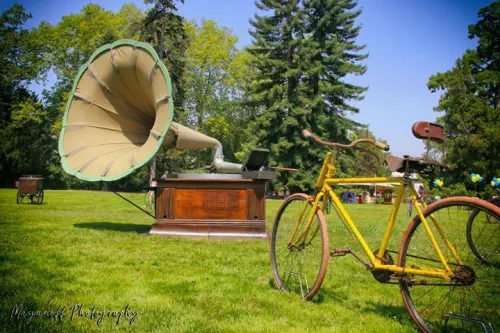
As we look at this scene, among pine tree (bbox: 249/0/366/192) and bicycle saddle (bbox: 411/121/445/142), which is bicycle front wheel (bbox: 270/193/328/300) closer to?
bicycle saddle (bbox: 411/121/445/142)

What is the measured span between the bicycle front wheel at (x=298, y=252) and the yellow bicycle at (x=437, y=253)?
0.01 m

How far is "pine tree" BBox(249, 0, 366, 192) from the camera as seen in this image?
2795 centimetres

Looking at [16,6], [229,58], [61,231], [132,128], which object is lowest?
[61,231]

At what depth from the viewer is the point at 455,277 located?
2.60 m

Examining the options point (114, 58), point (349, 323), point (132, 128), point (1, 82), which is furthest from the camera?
point (1, 82)

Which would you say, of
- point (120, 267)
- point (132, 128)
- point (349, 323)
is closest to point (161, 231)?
point (132, 128)

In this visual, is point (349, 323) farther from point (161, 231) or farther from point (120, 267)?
point (161, 231)

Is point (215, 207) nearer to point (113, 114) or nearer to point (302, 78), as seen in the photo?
point (113, 114)

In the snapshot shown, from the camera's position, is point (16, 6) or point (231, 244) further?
point (16, 6)

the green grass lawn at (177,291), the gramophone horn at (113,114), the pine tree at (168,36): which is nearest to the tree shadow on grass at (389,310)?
the green grass lawn at (177,291)

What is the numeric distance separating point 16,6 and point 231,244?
5.15 m

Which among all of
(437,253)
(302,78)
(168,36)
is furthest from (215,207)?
(302,78)

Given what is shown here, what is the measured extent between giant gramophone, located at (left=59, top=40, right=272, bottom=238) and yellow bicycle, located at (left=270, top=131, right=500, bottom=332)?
3.57 m

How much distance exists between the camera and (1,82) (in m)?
13.7
